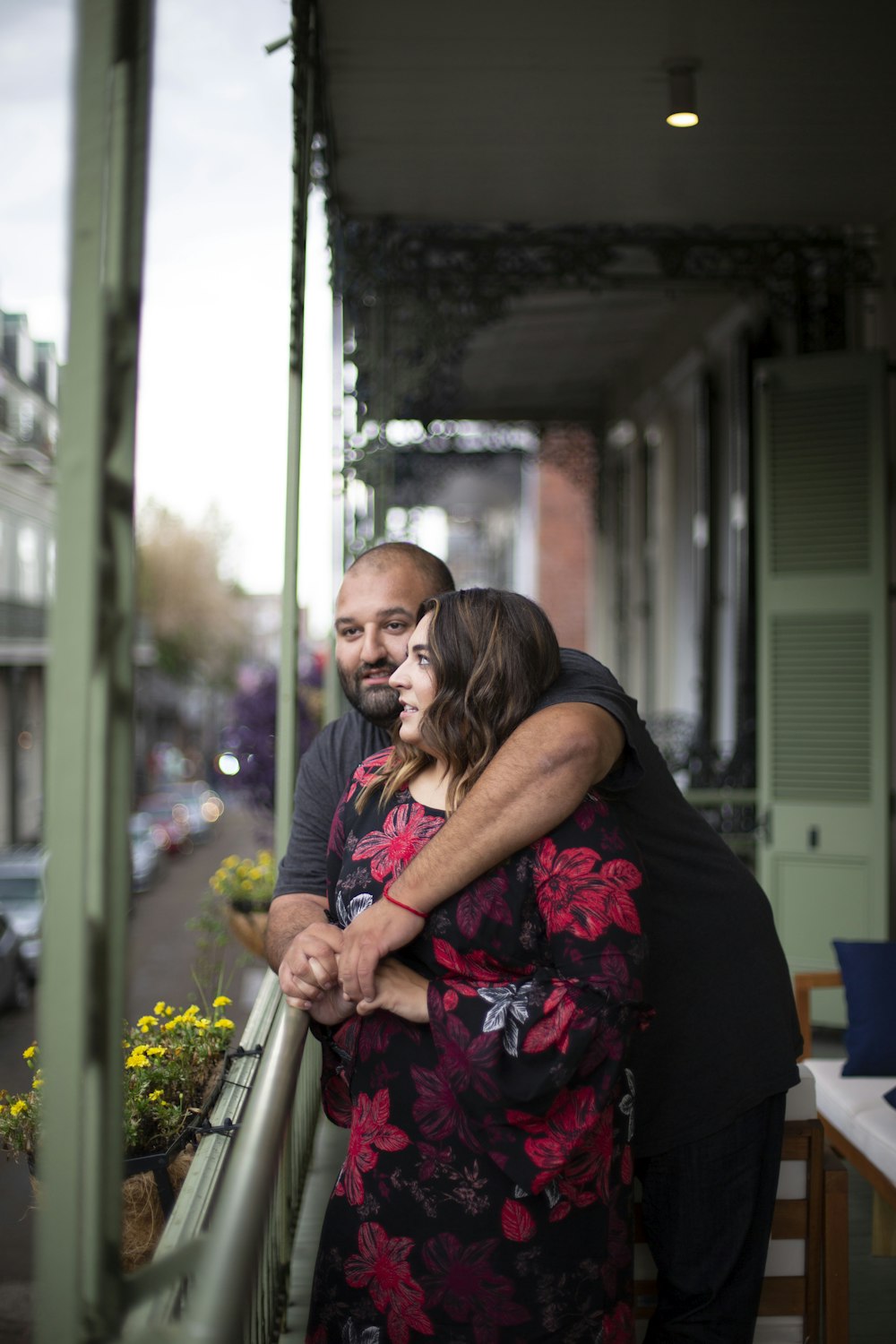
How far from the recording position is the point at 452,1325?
1.49m

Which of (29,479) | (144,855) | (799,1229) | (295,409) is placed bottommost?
(144,855)

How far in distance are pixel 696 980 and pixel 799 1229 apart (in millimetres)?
537

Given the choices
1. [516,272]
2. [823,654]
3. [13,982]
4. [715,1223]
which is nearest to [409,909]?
[715,1223]

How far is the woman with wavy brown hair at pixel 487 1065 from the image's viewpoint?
144 centimetres

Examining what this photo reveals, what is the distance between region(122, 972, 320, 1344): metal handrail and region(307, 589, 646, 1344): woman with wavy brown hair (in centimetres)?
14

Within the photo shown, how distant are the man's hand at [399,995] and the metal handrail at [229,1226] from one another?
128mm

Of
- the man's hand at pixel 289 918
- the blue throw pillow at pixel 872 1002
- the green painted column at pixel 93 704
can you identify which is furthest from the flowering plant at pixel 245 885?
the green painted column at pixel 93 704

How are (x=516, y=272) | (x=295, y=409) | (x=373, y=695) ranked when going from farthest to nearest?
(x=516, y=272) < (x=295, y=409) < (x=373, y=695)

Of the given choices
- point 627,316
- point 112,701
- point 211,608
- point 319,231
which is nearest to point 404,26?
point 319,231

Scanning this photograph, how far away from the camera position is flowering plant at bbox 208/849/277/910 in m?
3.81

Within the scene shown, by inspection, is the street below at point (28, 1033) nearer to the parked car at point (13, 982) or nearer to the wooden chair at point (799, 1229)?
the parked car at point (13, 982)

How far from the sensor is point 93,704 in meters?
0.99

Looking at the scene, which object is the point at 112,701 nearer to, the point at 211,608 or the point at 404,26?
the point at 404,26

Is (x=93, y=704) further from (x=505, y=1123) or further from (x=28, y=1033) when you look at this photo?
(x=28, y=1033)
